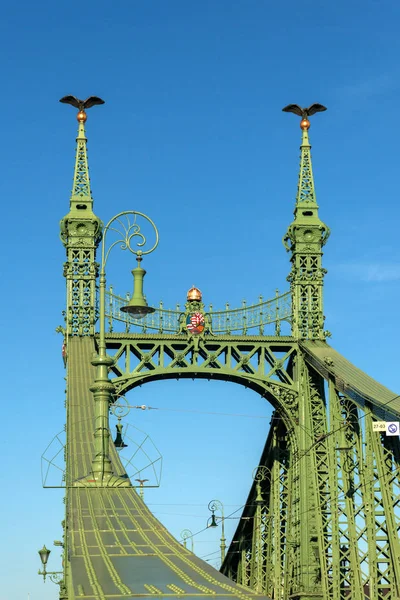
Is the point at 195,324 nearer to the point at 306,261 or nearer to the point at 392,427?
the point at 306,261

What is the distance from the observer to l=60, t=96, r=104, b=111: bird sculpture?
6889cm

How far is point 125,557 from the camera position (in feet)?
111

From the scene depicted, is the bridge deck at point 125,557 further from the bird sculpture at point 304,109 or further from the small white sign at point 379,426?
the bird sculpture at point 304,109

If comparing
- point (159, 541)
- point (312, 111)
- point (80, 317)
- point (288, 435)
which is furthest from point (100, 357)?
point (312, 111)

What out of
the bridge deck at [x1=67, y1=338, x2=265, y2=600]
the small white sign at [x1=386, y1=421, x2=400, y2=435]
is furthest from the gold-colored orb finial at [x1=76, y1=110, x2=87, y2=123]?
the small white sign at [x1=386, y1=421, x2=400, y2=435]

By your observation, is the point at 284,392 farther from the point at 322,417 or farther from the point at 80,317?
the point at 80,317

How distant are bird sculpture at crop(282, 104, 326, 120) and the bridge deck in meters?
28.8

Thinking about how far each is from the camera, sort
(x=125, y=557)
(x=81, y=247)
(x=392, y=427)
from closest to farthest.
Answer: (x=125, y=557) → (x=392, y=427) → (x=81, y=247)

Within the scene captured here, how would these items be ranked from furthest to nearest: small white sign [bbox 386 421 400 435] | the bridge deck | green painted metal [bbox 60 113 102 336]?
1. green painted metal [bbox 60 113 102 336]
2. small white sign [bbox 386 421 400 435]
3. the bridge deck

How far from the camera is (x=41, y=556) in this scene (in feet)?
156

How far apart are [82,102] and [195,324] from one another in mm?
13343

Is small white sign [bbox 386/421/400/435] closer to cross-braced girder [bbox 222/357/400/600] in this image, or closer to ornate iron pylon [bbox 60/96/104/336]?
cross-braced girder [bbox 222/357/400/600]

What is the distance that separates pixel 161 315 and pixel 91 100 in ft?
39.6

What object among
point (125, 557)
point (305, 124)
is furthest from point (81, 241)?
Result: point (125, 557)
